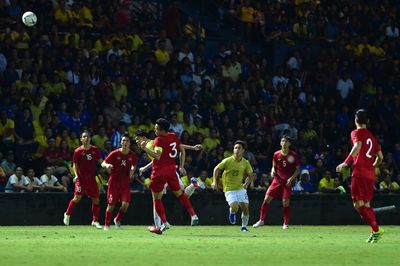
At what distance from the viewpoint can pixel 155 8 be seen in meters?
36.5

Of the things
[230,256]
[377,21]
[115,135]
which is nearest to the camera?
[230,256]

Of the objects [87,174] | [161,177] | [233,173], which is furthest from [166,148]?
[87,174]

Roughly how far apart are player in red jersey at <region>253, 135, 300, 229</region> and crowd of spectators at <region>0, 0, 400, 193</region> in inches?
110

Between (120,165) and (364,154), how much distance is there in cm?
778

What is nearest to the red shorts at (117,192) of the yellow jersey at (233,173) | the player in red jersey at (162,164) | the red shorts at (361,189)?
the yellow jersey at (233,173)

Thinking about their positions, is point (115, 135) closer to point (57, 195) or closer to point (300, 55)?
point (57, 195)

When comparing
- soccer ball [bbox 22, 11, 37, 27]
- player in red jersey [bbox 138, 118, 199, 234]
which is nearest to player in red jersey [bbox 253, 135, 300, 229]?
player in red jersey [bbox 138, 118, 199, 234]

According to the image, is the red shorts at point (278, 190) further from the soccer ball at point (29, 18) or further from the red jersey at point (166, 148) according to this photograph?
the soccer ball at point (29, 18)

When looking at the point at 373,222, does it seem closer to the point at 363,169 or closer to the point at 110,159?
the point at 363,169

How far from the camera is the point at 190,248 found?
1842cm

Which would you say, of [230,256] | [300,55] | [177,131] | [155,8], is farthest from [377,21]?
[230,256]

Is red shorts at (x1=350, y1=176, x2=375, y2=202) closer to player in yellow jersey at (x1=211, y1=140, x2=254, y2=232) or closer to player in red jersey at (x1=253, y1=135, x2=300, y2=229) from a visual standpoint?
player in yellow jersey at (x1=211, y1=140, x2=254, y2=232)

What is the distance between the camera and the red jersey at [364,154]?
67.1ft

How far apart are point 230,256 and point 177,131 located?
1483 cm
